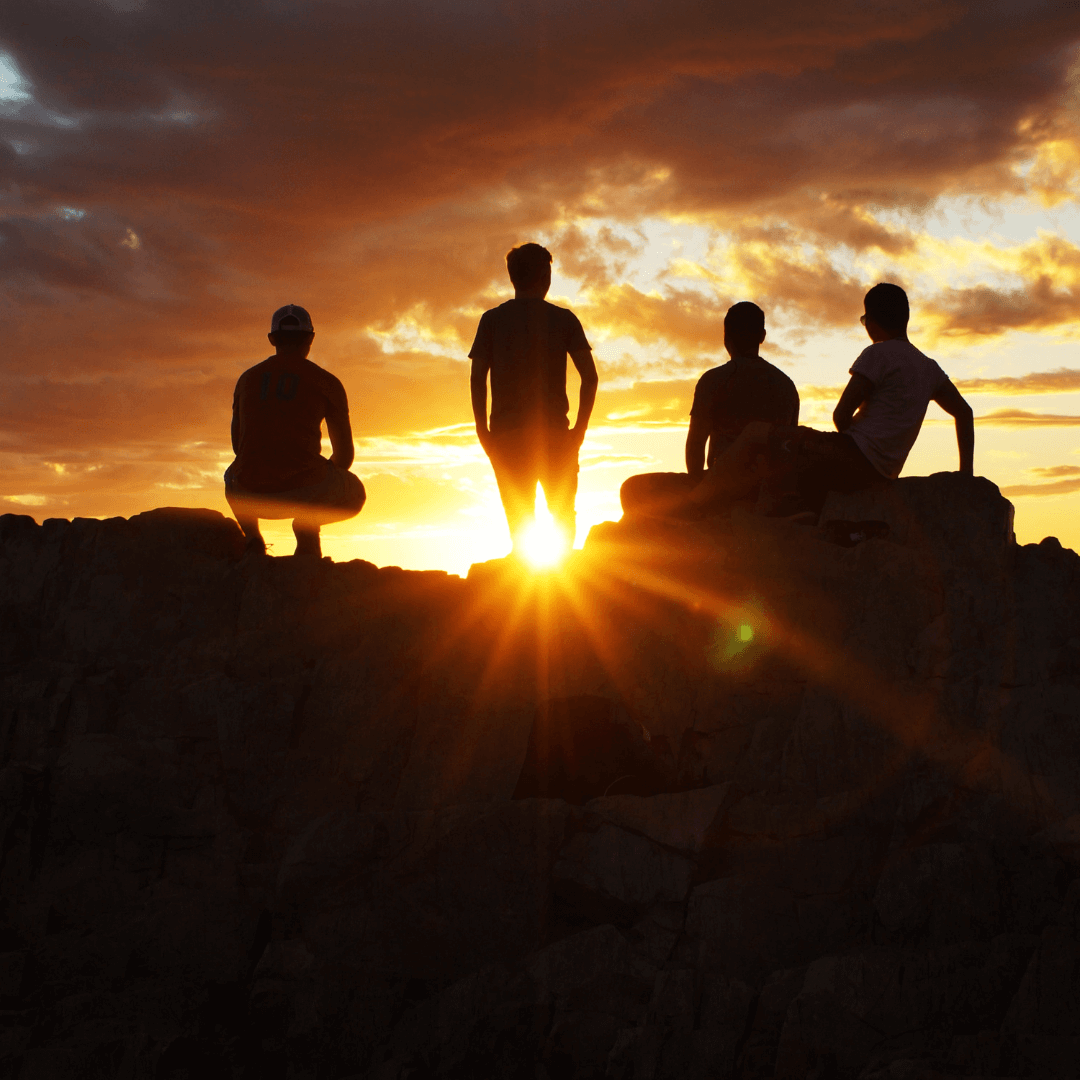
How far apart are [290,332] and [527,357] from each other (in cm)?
173

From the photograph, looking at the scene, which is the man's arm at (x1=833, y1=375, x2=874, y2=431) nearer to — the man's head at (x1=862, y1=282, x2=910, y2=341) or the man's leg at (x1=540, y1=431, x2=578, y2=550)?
the man's head at (x1=862, y1=282, x2=910, y2=341)

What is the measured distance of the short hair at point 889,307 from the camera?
603cm

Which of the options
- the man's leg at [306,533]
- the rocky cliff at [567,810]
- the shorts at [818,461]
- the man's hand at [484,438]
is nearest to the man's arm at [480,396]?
the man's hand at [484,438]

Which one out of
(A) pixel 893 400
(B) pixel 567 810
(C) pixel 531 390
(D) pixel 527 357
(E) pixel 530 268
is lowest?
(B) pixel 567 810

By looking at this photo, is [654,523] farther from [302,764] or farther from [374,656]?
[302,764]

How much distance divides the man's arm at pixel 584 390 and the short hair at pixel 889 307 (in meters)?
1.75

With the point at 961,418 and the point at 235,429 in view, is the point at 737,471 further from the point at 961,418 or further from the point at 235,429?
the point at 235,429

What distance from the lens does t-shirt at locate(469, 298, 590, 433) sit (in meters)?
6.57

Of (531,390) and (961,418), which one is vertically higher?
(531,390)

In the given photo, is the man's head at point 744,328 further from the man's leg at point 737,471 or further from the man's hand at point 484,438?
the man's hand at point 484,438

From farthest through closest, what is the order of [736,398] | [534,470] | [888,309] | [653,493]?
[534,470]
[653,493]
[736,398]
[888,309]

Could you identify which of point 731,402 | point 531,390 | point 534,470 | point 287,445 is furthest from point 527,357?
point 287,445

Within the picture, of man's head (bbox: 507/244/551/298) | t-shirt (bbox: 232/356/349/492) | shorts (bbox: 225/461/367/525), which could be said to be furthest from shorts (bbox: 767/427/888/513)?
t-shirt (bbox: 232/356/349/492)

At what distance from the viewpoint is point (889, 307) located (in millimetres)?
6031
